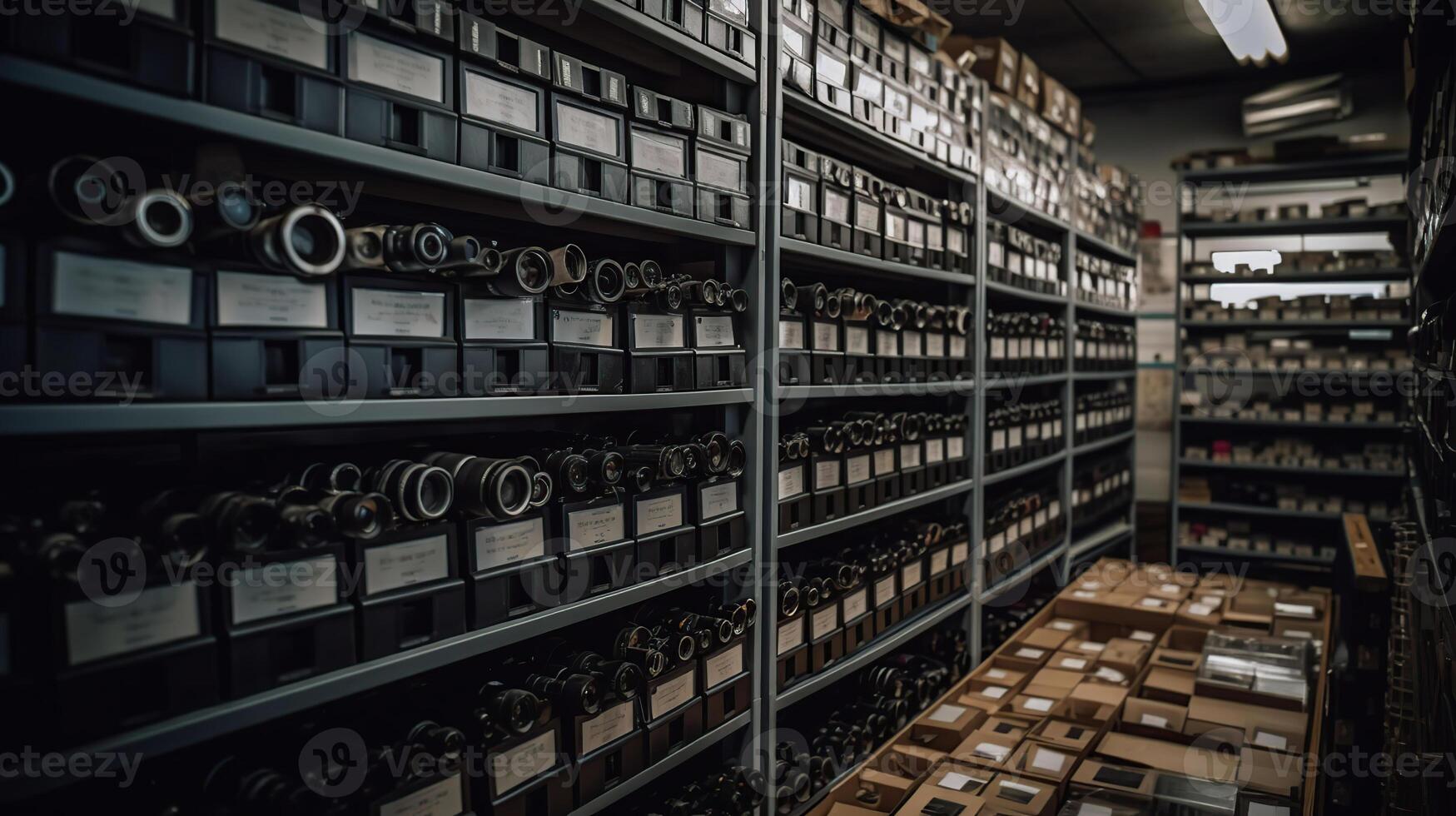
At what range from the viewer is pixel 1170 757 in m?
2.20

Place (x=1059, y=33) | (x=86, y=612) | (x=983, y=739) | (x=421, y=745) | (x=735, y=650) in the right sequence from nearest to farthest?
(x=86, y=612), (x=421, y=745), (x=735, y=650), (x=983, y=739), (x=1059, y=33)

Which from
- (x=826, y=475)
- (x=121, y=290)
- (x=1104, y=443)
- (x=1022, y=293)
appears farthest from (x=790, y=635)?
(x=1104, y=443)

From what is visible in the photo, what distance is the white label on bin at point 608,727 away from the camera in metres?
1.46

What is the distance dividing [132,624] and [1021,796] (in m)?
1.80

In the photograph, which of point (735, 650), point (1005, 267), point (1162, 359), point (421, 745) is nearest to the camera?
point (421, 745)

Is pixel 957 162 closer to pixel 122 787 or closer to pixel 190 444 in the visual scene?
pixel 190 444

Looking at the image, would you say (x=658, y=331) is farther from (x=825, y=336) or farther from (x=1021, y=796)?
(x=1021, y=796)

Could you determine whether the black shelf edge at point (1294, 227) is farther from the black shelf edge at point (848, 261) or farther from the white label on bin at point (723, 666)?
the white label on bin at point (723, 666)

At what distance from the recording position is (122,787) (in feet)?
3.44

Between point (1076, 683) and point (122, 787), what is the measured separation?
249 cm

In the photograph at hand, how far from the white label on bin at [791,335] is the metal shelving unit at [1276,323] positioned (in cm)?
371

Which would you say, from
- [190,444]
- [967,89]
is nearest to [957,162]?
[967,89]

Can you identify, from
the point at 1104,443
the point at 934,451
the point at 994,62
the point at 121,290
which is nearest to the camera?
the point at 121,290

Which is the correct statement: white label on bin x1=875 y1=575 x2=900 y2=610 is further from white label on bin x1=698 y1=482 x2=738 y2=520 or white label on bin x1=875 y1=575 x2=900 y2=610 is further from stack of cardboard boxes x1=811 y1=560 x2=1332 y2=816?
white label on bin x1=698 y1=482 x2=738 y2=520
